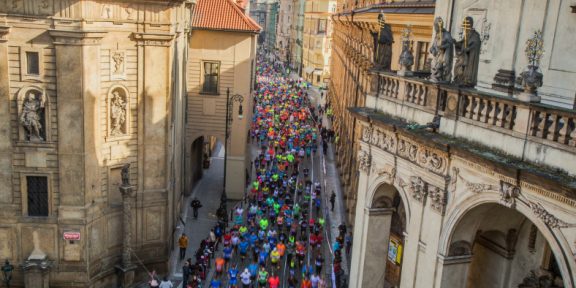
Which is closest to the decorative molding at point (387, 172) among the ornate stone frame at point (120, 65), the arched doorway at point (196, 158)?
the ornate stone frame at point (120, 65)

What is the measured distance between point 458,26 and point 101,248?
16032 mm

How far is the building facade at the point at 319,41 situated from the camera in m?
92.4

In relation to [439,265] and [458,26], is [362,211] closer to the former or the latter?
[439,265]

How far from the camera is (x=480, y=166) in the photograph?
486 inches

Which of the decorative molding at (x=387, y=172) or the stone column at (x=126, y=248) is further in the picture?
the stone column at (x=126, y=248)

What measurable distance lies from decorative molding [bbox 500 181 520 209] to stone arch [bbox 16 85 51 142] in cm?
1702

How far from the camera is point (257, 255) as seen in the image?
27.3m

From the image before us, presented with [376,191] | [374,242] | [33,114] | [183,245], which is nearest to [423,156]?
[376,191]

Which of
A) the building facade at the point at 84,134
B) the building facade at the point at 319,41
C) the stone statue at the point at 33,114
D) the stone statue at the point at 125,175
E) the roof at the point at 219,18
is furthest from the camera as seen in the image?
the building facade at the point at 319,41

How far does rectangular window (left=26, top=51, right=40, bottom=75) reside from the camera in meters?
22.0

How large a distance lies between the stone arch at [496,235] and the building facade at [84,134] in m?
14.3

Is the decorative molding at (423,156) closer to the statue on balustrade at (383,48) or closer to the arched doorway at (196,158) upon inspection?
the statue on balustrade at (383,48)

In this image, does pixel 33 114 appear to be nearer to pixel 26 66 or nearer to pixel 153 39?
pixel 26 66

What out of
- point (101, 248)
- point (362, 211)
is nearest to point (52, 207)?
point (101, 248)
